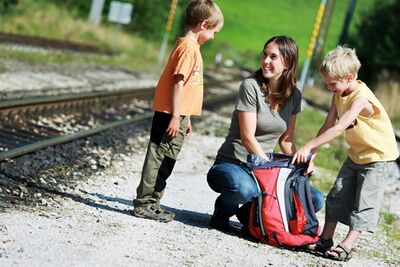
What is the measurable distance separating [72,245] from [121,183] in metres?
2.49

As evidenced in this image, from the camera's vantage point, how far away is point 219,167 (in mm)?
6434

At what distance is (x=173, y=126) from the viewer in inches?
245

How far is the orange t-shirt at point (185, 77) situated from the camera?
6.18 m

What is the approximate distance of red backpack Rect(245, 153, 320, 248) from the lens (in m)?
6.21

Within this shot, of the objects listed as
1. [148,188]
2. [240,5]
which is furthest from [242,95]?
[240,5]

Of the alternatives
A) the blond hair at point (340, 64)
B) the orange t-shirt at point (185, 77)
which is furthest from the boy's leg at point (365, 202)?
the orange t-shirt at point (185, 77)

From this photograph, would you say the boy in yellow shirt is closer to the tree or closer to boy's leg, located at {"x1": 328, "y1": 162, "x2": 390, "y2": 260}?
boy's leg, located at {"x1": 328, "y1": 162, "x2": 390, "y2": 260}

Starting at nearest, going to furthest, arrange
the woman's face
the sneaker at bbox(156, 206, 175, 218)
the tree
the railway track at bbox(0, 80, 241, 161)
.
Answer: the woman's face, the sneaker at bbox(156, 206, 175, 218), the railway track at bbox(0, 80, 241, 161), the tree

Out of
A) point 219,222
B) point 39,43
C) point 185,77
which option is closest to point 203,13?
point 185,77

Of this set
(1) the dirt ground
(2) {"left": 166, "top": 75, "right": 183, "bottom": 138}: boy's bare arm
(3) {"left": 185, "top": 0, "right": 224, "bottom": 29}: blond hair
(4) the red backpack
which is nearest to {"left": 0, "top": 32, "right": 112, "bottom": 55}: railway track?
(1) the dirt ground

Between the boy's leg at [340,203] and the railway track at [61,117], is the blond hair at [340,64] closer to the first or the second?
the boy's leg at [340,203]

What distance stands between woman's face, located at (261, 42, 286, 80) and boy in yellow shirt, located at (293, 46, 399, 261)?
1.08 feet

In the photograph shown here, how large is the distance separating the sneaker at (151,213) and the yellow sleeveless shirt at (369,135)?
1480 mm

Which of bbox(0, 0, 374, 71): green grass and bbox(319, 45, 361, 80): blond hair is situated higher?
bbox(319, 45, 361, 80): blond hair
